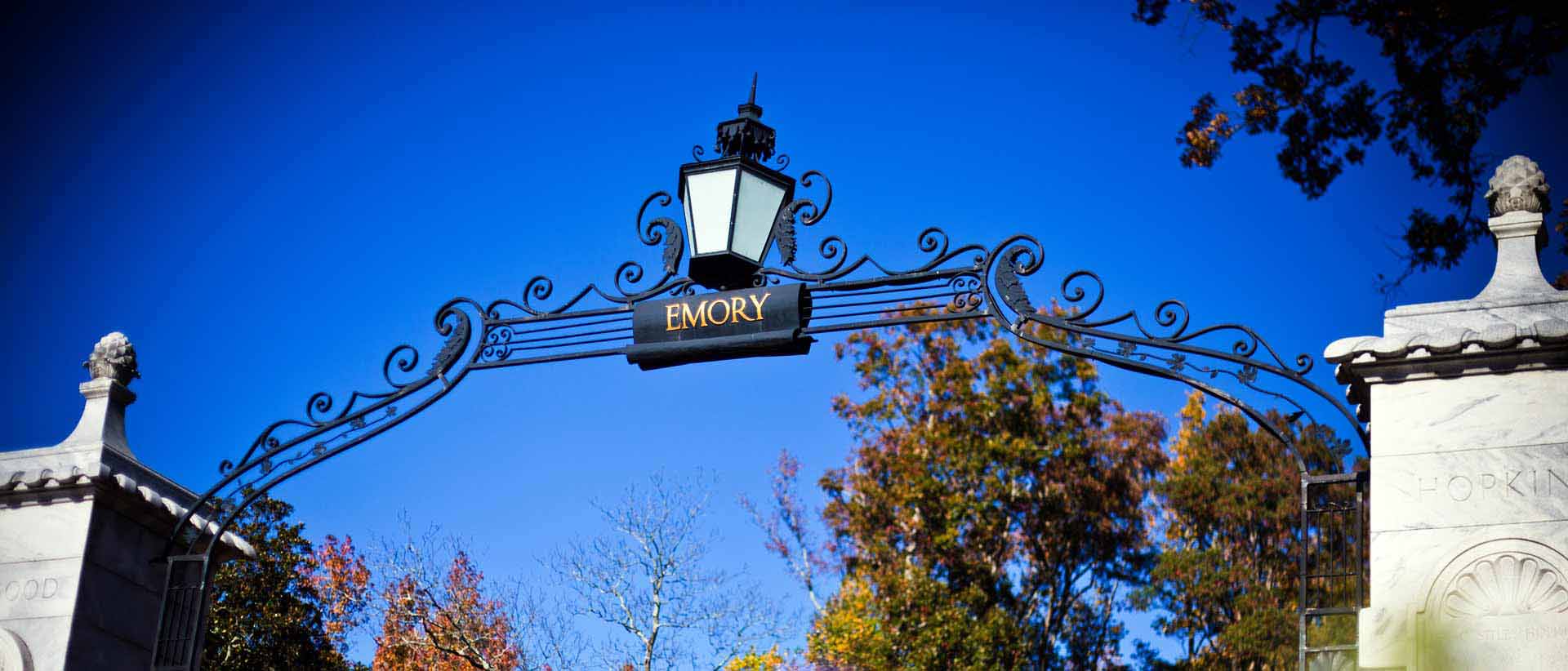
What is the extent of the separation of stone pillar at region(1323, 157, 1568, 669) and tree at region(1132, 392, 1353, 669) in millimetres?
18364

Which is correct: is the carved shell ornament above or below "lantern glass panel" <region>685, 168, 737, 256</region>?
below

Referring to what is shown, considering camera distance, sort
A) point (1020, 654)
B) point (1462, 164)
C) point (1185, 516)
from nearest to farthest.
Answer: point (1462, 164)
point (1020, 654)
point (1185, 516)

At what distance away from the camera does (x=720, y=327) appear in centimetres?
604

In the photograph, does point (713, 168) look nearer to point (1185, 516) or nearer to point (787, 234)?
point (787, 234)

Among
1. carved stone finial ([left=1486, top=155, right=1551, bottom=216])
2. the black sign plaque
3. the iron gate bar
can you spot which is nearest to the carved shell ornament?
the iron gate bar

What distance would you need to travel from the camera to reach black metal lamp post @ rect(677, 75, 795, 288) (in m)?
6.19

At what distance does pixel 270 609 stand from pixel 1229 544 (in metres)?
13.5

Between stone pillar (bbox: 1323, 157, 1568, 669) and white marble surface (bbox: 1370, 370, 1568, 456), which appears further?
white marble surface (bbox: 1370, 370, 1568, 456)

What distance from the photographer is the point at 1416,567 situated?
500 centimetres

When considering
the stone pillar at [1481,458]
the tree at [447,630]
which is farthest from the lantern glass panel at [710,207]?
the tree at [447,630]

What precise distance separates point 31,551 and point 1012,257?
3972 mm

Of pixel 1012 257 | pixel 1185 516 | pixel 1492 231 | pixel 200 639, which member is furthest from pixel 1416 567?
pixel 1185 516

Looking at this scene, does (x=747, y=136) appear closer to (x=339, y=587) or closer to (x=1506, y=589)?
(x=1506, y=589)

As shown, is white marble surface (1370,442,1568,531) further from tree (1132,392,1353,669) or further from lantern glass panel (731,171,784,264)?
tree (1132,392,1353,669)
